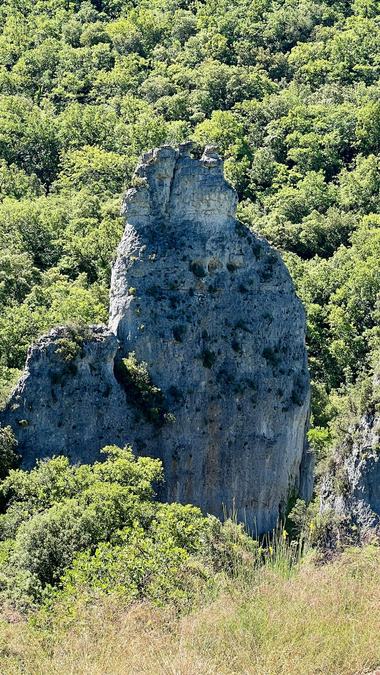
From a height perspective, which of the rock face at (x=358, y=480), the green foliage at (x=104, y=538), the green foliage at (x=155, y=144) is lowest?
the green foliage at (x=104, y=538)

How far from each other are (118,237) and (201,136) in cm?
2845

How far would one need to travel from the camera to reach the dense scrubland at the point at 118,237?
8344mm

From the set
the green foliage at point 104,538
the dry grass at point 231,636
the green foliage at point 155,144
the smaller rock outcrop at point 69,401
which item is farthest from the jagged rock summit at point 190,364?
the dry grass at point 231,636

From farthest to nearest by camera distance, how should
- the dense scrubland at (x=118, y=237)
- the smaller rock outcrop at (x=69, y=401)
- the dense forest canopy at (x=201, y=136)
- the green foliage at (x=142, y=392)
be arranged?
1. the dense forest canopy at (x=201, y=136)
2. the green foliage at (x=142, y=392)
3. the smaller rock outcrop at (x=69, y=401)
4. the dense scrubland at (x=118, y=237)

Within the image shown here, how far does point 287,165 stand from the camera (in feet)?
272

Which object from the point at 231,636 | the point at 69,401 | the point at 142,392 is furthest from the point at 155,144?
the point at 231,636

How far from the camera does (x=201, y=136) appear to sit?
82938mm

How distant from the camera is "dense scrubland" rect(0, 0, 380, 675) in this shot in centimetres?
834

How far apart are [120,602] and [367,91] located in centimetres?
8658

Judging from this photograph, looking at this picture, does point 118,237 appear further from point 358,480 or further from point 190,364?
point 358,480

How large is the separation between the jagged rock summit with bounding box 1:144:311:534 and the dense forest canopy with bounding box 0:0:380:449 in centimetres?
429

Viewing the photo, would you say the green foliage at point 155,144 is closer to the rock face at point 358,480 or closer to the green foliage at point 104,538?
the green foliage at point 104,538

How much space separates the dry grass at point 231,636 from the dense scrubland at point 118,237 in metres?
0.02

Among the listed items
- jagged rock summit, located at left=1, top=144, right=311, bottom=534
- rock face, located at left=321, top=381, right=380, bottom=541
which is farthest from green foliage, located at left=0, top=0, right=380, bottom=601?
rock face, located at left=321, top=381, right=380, bottom=541
